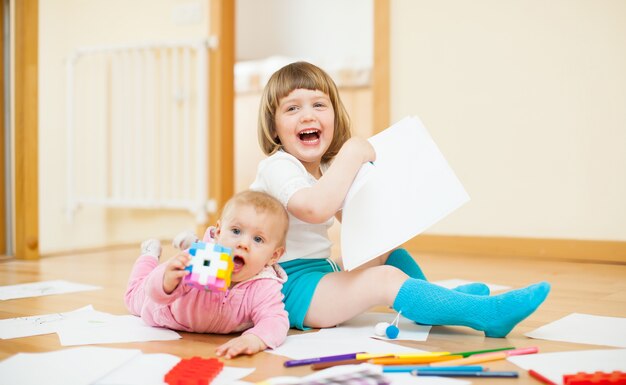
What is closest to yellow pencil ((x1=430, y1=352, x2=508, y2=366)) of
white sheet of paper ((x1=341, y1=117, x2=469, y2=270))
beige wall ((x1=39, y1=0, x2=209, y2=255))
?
white sheet of paper ((x1=341, y1=117, x2=469, y2=270))

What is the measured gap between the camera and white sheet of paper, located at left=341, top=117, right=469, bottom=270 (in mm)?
1095

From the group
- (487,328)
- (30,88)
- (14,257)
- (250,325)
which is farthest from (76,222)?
(487,328)

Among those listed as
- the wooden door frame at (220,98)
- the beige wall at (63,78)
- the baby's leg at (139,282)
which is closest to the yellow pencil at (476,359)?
the baby's leg at (139,282)

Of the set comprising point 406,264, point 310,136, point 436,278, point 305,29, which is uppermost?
point 305,29

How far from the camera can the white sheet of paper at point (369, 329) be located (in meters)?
1.08

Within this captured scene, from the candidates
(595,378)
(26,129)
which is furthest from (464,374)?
(26,129)

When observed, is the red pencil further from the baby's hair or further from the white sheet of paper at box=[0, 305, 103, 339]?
the white sheet of paper at box=[0, 305, 103, 339]

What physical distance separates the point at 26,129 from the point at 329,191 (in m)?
1.55

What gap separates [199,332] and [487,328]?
1.63 ft

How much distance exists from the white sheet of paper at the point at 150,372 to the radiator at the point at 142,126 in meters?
2.02

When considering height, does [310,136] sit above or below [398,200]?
above

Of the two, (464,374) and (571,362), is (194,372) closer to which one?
(464,374)

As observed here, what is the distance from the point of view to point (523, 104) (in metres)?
Answer: 2.31

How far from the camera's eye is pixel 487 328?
106cm
